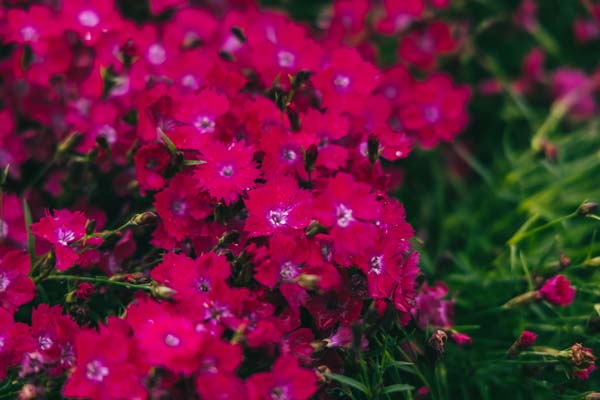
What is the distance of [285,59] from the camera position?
1.62m

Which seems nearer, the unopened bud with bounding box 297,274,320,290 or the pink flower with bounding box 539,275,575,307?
the unopened bud with bounding box 297,274,320,290

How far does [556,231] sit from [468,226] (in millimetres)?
251

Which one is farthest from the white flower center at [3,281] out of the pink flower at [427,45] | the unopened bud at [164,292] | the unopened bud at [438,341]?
the pink flower at [427,45]

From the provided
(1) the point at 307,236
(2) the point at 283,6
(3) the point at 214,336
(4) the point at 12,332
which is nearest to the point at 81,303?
(4) the point at 12,332

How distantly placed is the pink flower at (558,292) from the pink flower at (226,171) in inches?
26.8

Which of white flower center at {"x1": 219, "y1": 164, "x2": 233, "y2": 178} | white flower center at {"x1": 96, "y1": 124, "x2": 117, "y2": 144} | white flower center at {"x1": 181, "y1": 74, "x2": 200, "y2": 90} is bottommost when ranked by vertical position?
white flower center at {"x1": 96, "y1": 124, "x2": 117, "y2": 144}

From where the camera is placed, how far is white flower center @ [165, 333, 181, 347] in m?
1.11

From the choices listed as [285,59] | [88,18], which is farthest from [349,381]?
[88,18]

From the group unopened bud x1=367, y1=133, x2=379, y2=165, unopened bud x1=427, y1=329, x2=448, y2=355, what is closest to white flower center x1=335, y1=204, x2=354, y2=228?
unopened bud x1=367, y1=133, x2=379, y2=165

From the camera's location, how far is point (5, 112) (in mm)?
1654

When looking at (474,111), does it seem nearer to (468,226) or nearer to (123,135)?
(468,226)

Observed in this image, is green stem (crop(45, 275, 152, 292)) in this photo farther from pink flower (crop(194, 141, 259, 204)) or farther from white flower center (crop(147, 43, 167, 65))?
white flower center (crop(147, 43, 167, 65))

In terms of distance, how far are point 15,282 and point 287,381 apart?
2.00ft

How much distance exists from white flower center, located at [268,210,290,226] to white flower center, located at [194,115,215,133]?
0.85ft
